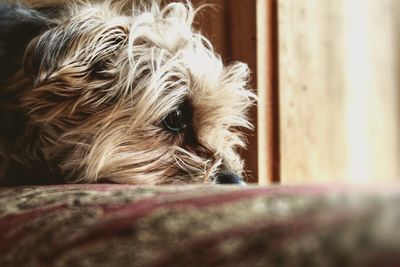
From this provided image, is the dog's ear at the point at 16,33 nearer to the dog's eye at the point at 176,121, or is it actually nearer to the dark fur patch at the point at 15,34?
the dark fur patch at the point at 15,34

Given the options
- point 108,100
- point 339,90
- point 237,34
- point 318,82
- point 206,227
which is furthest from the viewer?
point 339,90

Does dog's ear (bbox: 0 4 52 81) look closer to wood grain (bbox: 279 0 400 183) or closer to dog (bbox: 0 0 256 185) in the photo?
dog (bbox: 0 0 256 185)

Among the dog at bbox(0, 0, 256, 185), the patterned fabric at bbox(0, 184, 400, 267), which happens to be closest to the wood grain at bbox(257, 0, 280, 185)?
the dog at bbox(0, 0, 256, 185)

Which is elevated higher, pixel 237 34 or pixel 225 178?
pixel 237 34

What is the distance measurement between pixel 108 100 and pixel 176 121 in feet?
0.58

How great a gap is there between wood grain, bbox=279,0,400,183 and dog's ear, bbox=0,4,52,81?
2.33ft

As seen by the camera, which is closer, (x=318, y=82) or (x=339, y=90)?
(x=318, y=82)

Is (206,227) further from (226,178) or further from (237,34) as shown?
(237,34)

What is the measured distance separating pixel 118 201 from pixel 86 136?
2.12 feet

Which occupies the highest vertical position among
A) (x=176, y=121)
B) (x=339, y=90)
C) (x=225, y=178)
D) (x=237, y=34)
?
(x=237, y=34)

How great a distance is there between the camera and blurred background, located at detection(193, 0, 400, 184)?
5.11 ft

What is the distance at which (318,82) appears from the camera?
6.90 ft

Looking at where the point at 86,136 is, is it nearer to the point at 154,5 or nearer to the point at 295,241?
the point at 154,5

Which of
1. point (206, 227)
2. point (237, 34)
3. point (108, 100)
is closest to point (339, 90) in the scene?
point (237, 34)
